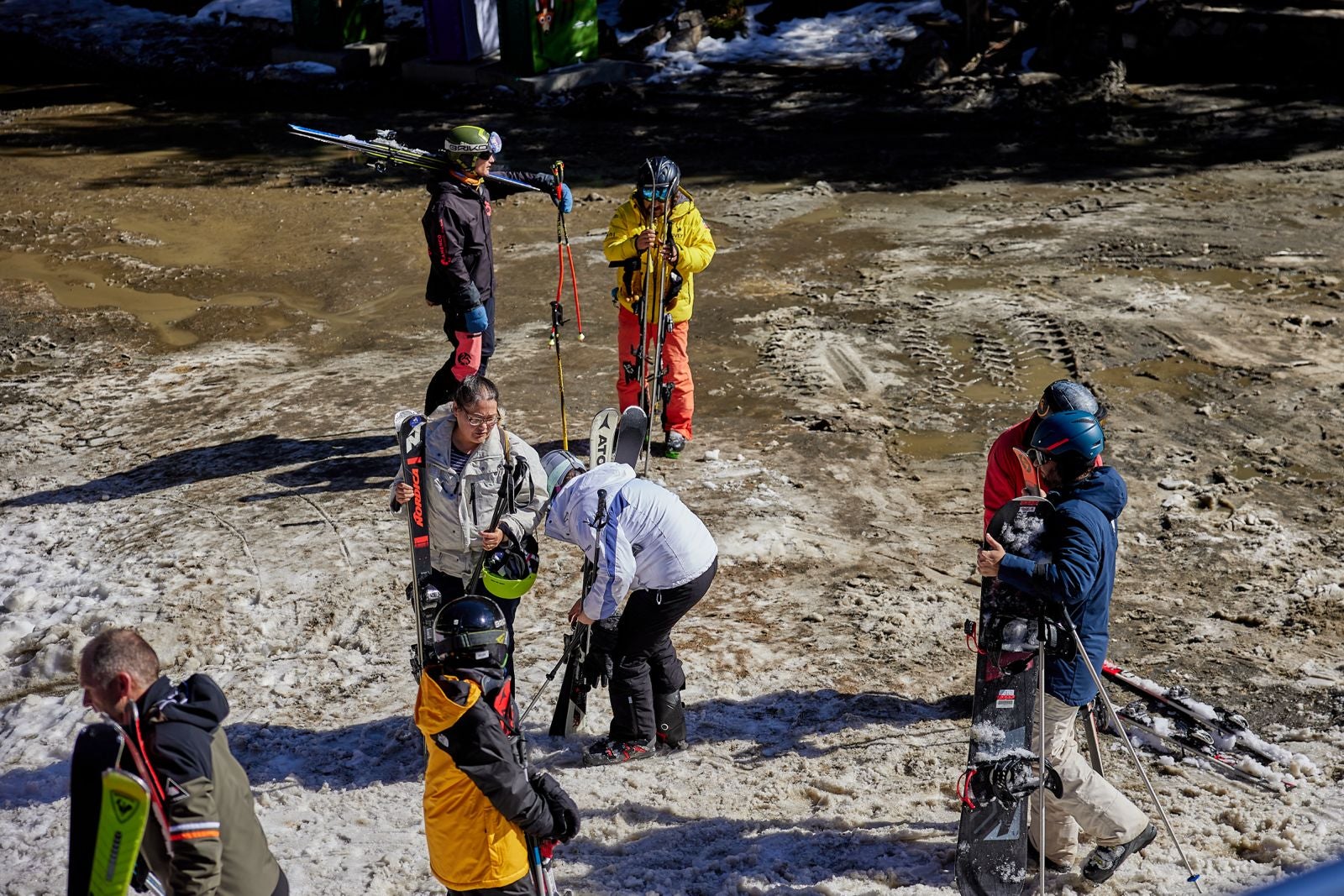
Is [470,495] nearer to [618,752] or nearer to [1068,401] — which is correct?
[618,752]

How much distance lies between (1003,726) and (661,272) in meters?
4.47

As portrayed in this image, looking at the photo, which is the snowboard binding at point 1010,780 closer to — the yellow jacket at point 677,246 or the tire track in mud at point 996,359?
the yellow jacket at point 677,246

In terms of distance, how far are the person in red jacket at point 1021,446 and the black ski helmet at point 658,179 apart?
139 inches

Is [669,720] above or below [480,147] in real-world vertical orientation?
below

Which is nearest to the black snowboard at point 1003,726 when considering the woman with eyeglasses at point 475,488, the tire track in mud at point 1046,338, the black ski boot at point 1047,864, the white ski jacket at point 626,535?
the black ski boot at point 1047,864

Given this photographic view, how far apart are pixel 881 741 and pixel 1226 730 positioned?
1.53 m

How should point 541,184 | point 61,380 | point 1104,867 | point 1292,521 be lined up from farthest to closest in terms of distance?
point 61,380, point 541,184, point 1292,521, point 1104,867

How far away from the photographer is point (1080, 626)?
177 inches

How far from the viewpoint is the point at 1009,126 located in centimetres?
1630

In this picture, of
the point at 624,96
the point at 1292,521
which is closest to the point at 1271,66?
the point at 624,96

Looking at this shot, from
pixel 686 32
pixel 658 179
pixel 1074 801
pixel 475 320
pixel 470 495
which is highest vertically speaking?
pixel 686 32

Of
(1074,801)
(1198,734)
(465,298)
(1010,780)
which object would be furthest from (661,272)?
(1074,801)

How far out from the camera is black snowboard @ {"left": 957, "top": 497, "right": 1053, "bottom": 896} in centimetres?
446

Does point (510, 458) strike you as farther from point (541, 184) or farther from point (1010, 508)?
point (541, 184)
